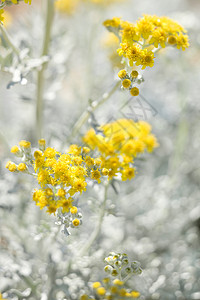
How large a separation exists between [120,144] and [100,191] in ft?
1.35

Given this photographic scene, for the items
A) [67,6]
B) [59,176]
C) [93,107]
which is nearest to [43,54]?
[93,107]

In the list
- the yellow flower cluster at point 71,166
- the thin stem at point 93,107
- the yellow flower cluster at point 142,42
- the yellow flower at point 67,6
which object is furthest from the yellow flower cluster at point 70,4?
the yellow flower cluster at point 71,166

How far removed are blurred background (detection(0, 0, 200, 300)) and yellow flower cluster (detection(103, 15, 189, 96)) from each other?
169 mm

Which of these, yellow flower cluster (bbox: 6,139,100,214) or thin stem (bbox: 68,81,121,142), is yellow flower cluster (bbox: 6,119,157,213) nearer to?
yellow flower cluster (bbox: 6,139,100,214)

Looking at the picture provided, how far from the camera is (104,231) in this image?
2531 millimetres

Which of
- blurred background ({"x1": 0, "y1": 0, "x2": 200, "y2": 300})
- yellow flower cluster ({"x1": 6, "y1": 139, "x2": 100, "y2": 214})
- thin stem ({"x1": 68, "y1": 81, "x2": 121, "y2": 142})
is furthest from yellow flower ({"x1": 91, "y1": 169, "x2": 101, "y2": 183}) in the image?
thin stem ({"x1": 68, "y1": 81, "x2": 121, "y2": 142})

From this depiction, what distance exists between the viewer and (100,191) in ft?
6.23

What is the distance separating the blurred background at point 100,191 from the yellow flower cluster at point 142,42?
0.17 meters

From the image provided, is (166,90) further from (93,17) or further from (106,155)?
(106,155)

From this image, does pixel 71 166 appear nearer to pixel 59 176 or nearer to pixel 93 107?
pixel 59 176

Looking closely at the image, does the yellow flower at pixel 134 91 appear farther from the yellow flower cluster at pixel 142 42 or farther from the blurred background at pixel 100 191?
the blurred background at pixel 100 191

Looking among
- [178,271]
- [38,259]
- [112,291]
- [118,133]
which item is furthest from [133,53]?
[178,271]

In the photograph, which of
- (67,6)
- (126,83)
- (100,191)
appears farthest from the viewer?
(67,6)

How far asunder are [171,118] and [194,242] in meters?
1.15
